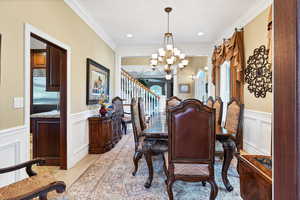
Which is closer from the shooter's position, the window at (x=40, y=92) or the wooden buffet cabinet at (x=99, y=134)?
the wooden buffet cabinet at (x=99, y=134)

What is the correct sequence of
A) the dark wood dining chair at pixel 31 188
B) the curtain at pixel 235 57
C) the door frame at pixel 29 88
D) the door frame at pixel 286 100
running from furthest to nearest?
the curtain at pixel 235 57 < the door frame at pixel 29 88 < the dark wood dining chair at pixel 31 188 < the door frame at pixel 286 100

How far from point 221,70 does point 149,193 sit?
163 inches

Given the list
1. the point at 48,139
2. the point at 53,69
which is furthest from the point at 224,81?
the point at 48,139

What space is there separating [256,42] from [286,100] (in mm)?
3348

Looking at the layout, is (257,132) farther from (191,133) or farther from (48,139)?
(48,139)

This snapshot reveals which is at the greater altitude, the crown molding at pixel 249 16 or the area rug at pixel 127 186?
the crown molding at pixel 249 16

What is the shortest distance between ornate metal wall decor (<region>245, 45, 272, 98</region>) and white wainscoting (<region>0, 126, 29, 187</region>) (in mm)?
3470

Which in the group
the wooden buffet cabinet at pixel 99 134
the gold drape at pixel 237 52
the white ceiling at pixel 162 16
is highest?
the white ceiling at pixel 162 16

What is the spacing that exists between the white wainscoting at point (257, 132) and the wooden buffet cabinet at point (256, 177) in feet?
7.44

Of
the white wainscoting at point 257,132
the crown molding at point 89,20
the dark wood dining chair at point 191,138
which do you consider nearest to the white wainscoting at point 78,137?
the crown molding at point 89,20

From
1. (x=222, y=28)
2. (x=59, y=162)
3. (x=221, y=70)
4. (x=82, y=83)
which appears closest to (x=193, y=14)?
(x=222, y=28)

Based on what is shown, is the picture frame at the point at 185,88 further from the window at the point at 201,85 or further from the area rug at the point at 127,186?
the area rug at the point at 127,186

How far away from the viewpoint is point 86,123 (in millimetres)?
3609

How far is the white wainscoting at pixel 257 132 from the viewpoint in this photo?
116 inches
